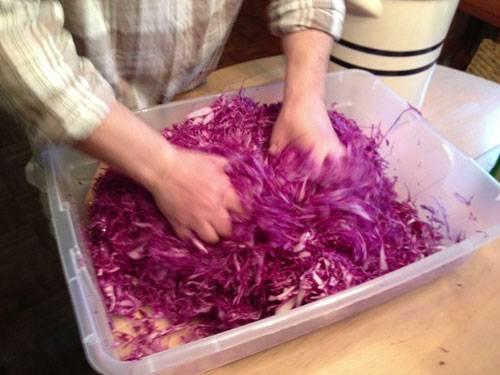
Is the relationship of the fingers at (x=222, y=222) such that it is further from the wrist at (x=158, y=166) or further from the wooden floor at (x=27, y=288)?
the wooden floor at (x=27, y=288)

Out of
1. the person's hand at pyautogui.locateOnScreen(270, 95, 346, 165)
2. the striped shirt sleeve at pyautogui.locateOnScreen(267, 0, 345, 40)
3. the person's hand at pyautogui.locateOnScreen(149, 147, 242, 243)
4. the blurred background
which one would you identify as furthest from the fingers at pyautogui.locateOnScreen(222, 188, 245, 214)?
the blurred background

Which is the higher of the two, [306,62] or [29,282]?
[306,62]

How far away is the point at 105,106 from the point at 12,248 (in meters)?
1.08

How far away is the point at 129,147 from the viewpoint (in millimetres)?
577

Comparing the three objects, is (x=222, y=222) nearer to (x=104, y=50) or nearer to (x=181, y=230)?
(x=181, y=230)

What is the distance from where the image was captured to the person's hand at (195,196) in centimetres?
60

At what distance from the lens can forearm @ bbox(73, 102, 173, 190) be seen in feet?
1.85

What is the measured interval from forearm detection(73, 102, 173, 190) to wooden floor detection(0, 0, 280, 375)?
82 centimetres

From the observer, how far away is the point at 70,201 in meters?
0.71

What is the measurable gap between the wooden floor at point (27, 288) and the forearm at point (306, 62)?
923 millimetres

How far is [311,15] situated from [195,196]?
0.43 metres

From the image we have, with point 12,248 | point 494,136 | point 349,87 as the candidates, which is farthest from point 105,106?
point 12,248

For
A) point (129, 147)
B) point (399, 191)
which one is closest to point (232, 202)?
point (129, 147)

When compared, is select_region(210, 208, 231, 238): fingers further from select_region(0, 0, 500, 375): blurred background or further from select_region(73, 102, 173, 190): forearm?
select_region(0, 0, 500, 375): blurred background
